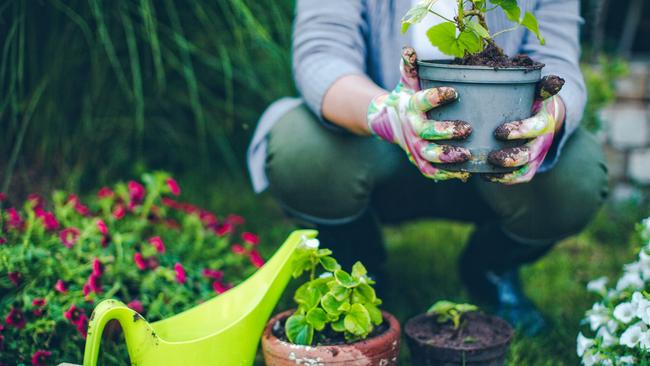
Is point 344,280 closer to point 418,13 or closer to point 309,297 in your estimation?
point 309,297

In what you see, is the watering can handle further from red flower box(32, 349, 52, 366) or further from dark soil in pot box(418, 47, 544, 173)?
dark soil in pot box(418, 47, 544, 173)

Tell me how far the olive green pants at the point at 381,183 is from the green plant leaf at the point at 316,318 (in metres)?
0.35

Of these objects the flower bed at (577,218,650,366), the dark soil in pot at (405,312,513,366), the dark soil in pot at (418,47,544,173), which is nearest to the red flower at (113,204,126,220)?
the dark soil in pot at (405,312,513,366)

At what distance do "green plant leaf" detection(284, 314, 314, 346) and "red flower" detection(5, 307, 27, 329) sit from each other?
51cm

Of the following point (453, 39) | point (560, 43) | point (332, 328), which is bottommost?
point (332, 328)

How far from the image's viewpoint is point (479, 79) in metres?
0.97

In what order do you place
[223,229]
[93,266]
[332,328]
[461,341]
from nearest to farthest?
[332,328], [461,341], [93,266], [223,229]

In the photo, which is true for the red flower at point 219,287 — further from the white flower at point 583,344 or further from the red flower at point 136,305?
the white flower at point 583,344

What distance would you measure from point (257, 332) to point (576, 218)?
27.5 inches

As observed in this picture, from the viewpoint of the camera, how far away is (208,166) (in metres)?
2.44

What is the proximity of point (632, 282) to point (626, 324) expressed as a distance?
0.10 meters

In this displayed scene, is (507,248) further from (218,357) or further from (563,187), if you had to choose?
(218,357)

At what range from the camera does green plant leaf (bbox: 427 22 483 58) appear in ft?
3.33

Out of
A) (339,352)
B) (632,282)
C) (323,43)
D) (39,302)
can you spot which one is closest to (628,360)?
(632,282)
